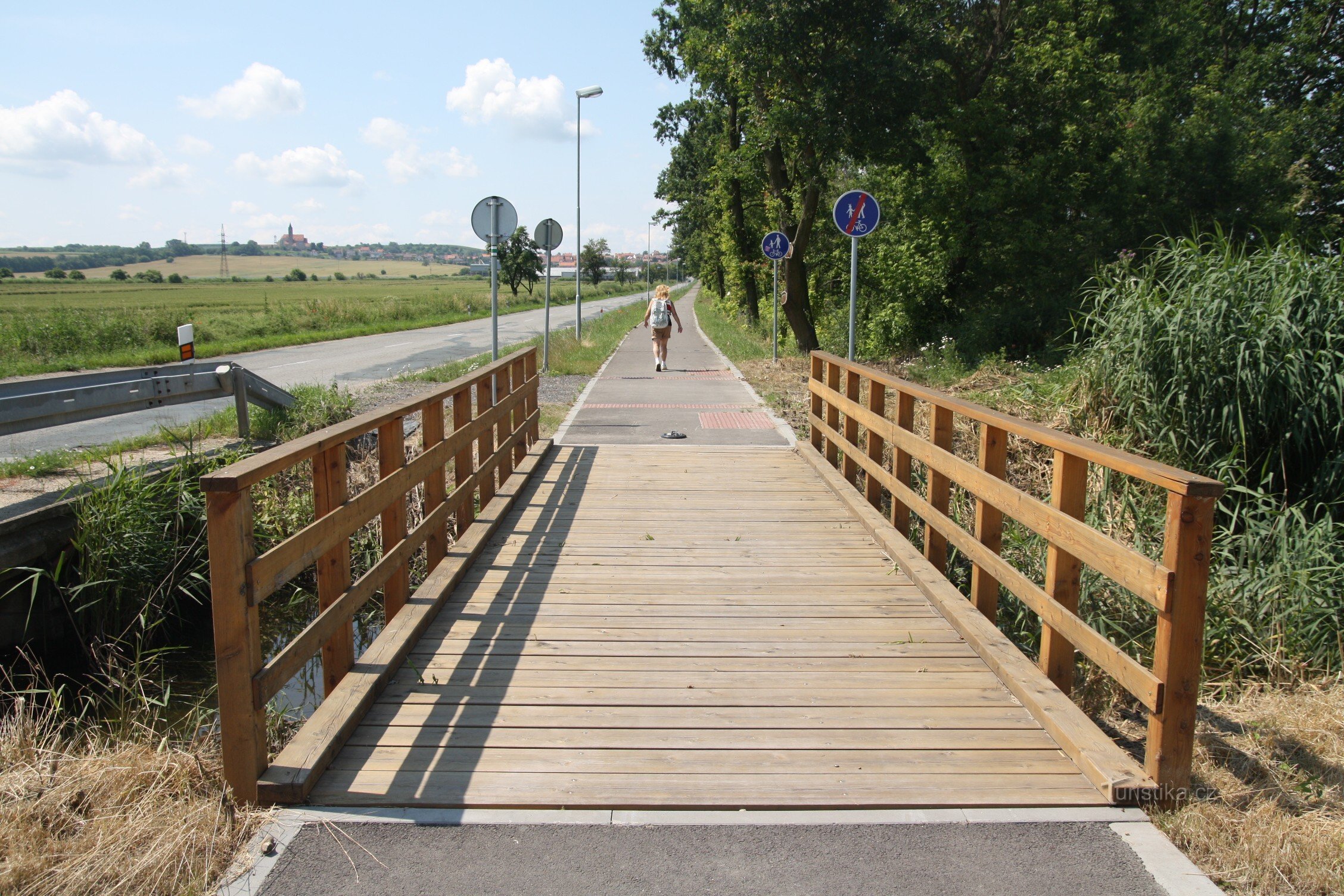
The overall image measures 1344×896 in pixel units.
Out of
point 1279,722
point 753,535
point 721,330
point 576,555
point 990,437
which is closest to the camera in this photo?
point 1279,722

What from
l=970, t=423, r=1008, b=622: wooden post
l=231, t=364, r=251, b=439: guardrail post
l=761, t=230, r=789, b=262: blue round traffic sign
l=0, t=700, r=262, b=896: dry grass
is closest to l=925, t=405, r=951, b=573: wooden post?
l=970, t=423, r=1008, b=622: wooden post

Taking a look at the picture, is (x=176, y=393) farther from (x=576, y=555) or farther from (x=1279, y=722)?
(x=1279, y=722)

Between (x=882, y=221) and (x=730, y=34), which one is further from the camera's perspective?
(x=882, y=221)

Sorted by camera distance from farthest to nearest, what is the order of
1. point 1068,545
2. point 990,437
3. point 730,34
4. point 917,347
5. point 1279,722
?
point 917,347, point 730,34, point 990,437, point 1279,722, point 1068,545

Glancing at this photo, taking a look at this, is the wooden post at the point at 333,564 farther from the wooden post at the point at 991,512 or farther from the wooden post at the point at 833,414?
the wooden post at the point at 833,414

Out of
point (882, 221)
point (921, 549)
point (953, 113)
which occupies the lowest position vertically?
point (921, 549)

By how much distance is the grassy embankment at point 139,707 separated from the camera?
10.2 feet

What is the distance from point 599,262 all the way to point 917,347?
98.1m

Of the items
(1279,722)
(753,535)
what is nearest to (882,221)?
(753,535)

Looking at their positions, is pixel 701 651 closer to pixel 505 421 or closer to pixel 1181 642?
pixel 1181 642

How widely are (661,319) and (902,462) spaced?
1403 cm

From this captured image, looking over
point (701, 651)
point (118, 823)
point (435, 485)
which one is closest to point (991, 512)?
A: point (701, 651)

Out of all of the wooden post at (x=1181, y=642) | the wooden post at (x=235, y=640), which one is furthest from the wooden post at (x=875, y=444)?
the wooden post at (x=235, y=640)

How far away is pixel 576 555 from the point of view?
684 centimetres
